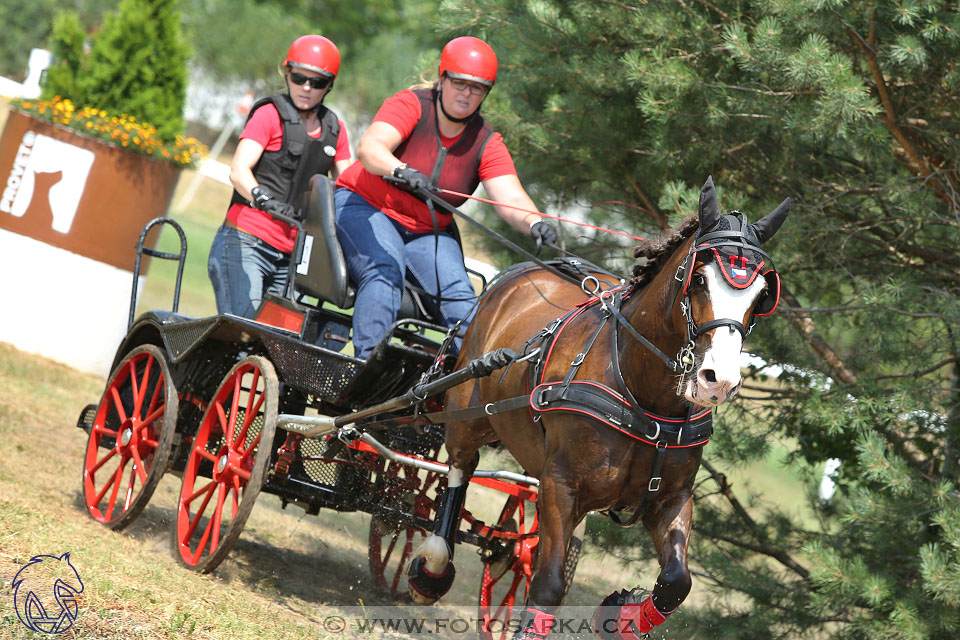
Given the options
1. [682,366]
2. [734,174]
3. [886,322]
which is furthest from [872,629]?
[734,174]

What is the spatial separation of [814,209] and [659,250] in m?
1.97

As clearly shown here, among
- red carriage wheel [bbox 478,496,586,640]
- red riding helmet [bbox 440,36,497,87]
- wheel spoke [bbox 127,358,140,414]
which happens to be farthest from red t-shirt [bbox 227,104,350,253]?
red carriage wheel [bbox 478,496,586,640]

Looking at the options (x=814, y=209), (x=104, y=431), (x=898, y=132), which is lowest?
(x=104, y=431)

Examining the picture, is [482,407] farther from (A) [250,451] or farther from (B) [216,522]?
(B) [216,522]

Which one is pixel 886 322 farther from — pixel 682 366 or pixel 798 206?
pixel 682 366

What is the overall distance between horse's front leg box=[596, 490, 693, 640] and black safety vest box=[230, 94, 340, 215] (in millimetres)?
3094

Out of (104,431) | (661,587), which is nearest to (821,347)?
(661,587)

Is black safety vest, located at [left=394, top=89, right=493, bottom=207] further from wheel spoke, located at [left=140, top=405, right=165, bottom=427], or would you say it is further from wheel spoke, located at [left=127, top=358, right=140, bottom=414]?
wheel spoke, located at [left=127, top=358, right=140, bottom=414]

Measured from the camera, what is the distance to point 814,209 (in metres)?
5.46

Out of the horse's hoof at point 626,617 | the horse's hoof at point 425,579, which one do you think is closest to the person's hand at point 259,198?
the horse's hoof at point 425,579

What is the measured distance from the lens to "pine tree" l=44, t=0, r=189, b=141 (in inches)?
400

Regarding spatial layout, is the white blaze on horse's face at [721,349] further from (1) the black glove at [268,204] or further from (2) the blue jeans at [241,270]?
(2) the blue jeans at [241,270]

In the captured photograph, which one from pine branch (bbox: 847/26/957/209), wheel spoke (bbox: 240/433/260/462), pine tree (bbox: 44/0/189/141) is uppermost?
pine tree (bbox: 44/0/189/141)

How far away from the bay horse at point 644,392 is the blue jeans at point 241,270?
2.03 metres
